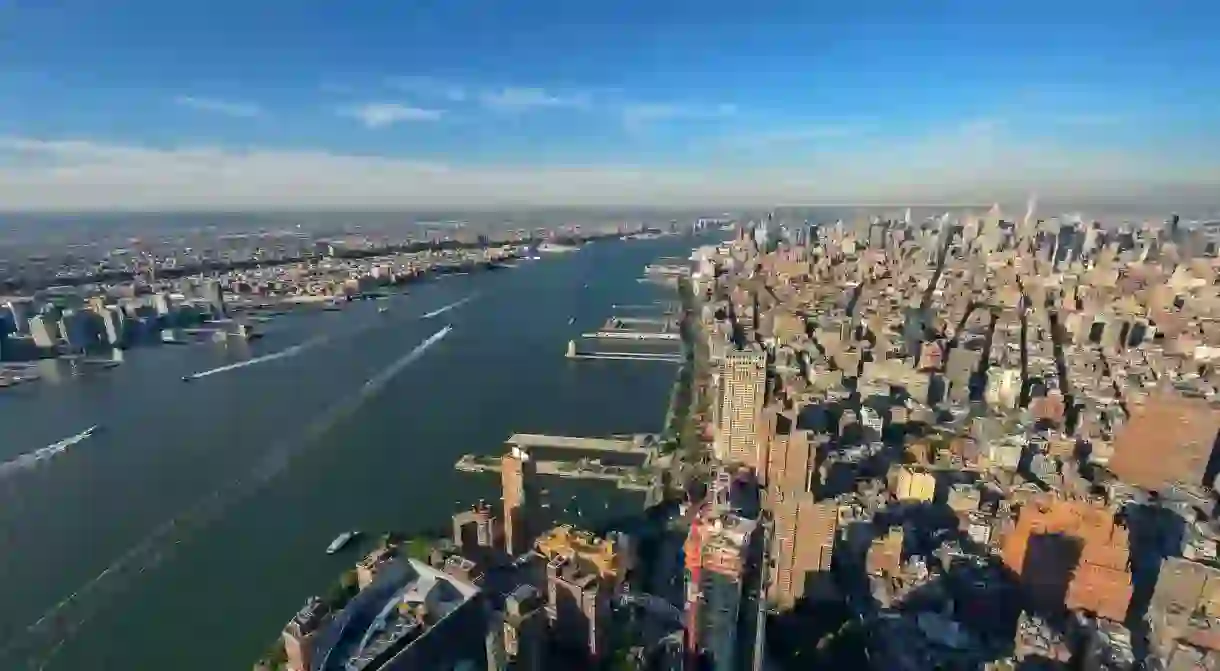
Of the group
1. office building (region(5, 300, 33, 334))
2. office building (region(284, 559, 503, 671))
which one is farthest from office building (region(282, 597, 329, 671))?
office building (region(5, 300, 33, 334))

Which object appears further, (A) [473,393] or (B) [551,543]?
(A) [473,393]

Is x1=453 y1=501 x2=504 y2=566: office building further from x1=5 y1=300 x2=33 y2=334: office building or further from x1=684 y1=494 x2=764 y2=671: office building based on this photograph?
x1=5 y1=300 x2=33 y2=334: office building

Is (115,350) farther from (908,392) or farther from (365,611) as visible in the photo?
(908,392)

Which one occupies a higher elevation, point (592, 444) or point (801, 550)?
point (801, 550)

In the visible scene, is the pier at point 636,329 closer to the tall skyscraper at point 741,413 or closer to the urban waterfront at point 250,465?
the urban waterfront at point 250,465

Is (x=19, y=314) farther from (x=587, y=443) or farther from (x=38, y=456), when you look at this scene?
(x=587, y=443)

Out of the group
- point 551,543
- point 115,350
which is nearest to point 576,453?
point 551,543

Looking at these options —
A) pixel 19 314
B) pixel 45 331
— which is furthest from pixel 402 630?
pixel 19 314
